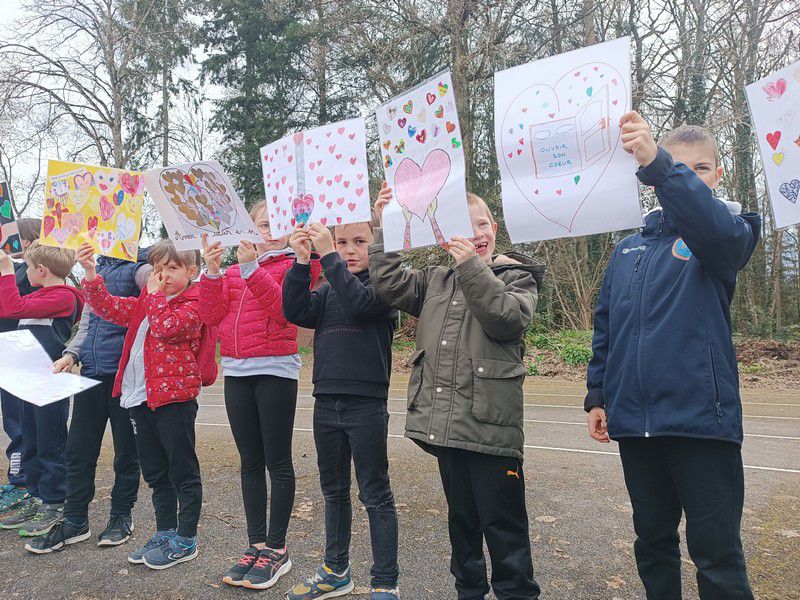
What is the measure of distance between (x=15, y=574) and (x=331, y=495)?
1871 mm

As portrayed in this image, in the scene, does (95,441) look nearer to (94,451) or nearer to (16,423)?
(94,451)

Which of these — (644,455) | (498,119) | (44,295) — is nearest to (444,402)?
(644,455)

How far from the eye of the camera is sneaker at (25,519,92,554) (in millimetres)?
3803

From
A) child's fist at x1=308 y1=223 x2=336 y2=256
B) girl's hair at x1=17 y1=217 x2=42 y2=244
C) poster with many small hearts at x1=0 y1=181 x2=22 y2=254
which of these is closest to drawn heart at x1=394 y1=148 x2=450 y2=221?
child's fist at x1=308 y1=223 x2=336 y2=256

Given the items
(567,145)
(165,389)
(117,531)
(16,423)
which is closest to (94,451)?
(117,531)

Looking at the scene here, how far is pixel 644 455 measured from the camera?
2.38m

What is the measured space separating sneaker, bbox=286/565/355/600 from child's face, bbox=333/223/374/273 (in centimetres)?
158

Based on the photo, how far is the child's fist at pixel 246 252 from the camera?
11.4 ft

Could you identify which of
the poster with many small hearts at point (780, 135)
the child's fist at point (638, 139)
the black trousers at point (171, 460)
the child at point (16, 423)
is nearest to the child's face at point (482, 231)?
the child's fist at point (638, 139)

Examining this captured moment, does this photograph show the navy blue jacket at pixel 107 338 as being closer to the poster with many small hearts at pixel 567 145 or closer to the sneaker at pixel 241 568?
the sneaker at pixel 241 568

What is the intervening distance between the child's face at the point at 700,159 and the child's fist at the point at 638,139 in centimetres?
27

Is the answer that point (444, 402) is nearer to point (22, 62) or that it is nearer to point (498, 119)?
point (498, 119)

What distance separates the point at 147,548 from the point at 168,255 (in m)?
1.71

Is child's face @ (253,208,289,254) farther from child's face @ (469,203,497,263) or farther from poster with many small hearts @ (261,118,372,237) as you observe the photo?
child's face @ (469,203,497,263)
